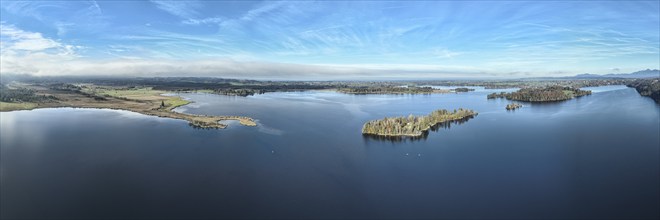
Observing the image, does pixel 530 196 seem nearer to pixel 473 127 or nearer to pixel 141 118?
pixel 473 127

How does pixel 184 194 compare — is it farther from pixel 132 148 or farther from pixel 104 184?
pixel 132 148

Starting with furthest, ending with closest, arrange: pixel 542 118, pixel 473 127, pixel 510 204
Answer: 1. pixel 542 118
2. pixel 473 127
3. pixel 510 204

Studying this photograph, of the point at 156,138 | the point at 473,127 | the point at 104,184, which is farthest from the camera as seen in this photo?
the point at 473,127

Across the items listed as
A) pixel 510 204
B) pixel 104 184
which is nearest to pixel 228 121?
pixel 104 184

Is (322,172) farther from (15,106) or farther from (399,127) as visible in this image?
(15,106)

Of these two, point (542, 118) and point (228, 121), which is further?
point (542, 118)

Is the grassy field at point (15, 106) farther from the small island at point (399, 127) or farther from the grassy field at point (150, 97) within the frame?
the small island at point (399, 127)

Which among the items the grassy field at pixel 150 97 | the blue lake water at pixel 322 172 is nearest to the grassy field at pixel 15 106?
the blue lake water at pixel 322 172

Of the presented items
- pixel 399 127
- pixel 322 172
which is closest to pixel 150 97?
pixel 399 127

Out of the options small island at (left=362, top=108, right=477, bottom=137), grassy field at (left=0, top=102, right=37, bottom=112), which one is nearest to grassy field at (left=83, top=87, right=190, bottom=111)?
grassy field at (left=0, top=102, right=37, bottom=112)
